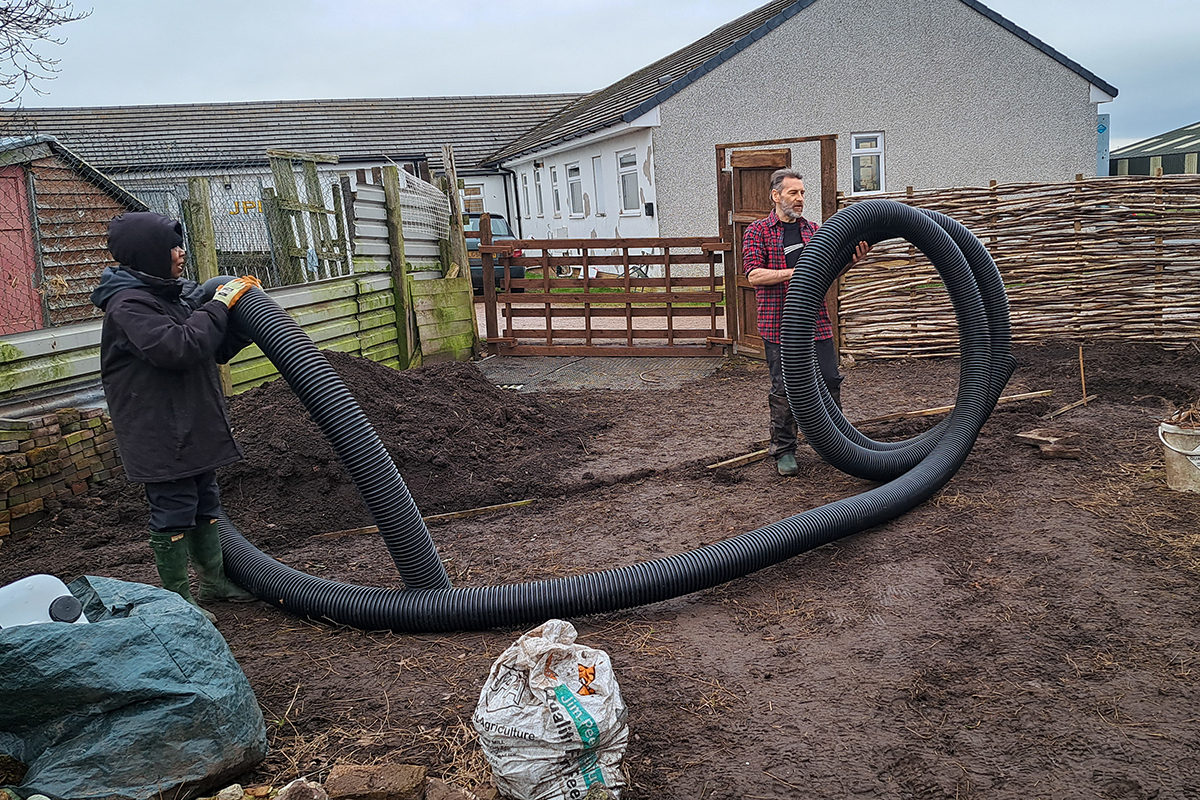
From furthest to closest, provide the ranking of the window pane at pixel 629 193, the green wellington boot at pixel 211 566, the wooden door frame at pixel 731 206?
1. the window pane at pixel 629 193
2. the wooden door frame at pixel 731 206
3. the green wellington boot at pixel 211 566

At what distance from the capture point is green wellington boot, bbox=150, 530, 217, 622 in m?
3.85

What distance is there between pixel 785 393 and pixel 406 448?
8.17 ft

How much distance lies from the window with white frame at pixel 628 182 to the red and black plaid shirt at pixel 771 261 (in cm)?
1327

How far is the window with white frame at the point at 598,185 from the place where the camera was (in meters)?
20.9

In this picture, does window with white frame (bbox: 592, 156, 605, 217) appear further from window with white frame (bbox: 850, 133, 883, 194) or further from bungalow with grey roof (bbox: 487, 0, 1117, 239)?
window with white frame (bbox: 850, 133, 883, 194)

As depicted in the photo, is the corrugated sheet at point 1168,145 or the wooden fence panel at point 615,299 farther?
the corrugated sheet at point 1168,145

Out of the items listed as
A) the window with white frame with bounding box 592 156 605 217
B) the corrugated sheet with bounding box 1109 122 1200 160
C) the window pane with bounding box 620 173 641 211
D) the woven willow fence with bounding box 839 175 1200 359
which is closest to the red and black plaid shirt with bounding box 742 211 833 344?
the woven willow fence with bounding box 839 175 1200 359

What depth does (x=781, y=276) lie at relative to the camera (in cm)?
576

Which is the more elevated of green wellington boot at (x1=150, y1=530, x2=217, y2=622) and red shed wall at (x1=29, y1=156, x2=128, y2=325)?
red shed wall at (x1=29, y1=156, x2=128, y2=325)

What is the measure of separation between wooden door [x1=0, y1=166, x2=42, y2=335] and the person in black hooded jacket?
5.72m

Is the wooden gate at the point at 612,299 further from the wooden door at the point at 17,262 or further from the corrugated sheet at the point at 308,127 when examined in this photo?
the corrugated sheet at the point at 308,127

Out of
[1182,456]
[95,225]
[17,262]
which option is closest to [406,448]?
[1182,456]

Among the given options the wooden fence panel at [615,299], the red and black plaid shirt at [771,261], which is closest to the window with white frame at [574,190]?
the wooden fence panel at [615,299]

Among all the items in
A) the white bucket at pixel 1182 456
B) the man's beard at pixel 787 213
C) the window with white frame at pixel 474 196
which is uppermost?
the window with white frame at pixel 474 196
